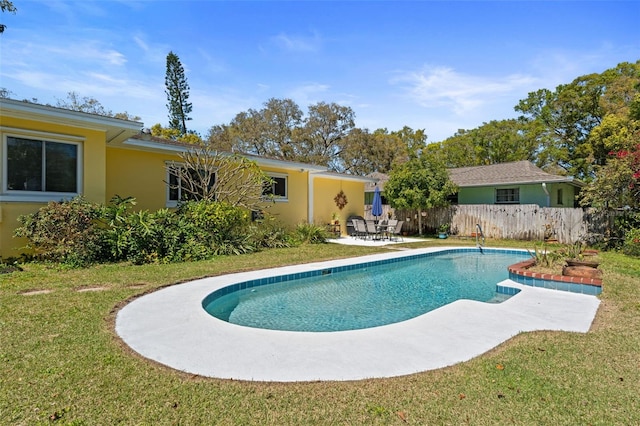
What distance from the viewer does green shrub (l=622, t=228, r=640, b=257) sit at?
38.3 feet

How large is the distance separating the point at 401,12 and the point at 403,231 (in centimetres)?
1186

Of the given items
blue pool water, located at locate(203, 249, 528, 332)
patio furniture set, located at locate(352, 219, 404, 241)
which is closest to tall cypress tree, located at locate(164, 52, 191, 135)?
patio furniture set, located at locate(352, 219, 404, 241)

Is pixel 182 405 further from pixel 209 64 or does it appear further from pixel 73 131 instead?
pixel 209 64

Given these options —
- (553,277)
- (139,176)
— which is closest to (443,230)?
(553,277)

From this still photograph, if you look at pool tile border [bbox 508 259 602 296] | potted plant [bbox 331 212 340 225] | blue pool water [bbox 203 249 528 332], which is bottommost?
blue pool water [bbox 203 249 528 332]

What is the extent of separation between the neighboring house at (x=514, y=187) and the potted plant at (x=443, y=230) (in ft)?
10.2

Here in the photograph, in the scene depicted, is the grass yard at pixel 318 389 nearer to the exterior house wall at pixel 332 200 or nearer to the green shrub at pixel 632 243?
the green shrub at pixel 632 243

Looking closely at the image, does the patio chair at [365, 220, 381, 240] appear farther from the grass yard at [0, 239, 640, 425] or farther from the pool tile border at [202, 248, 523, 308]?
the grass yard at [0, 239, 640, 425]

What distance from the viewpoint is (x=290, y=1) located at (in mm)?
12781

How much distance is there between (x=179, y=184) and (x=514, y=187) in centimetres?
1734

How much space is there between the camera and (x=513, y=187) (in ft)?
65.5

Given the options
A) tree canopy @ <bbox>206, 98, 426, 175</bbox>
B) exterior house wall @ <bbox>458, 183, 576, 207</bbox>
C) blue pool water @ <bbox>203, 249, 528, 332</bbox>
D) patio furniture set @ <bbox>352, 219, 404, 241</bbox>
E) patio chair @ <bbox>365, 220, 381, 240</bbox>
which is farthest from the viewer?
tree canopy @ <bbox>206, 98, 426, 175</bbox>

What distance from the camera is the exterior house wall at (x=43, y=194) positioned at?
330 inches

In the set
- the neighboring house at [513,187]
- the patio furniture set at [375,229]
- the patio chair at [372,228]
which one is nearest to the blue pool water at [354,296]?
the patio chair at [372,228]
